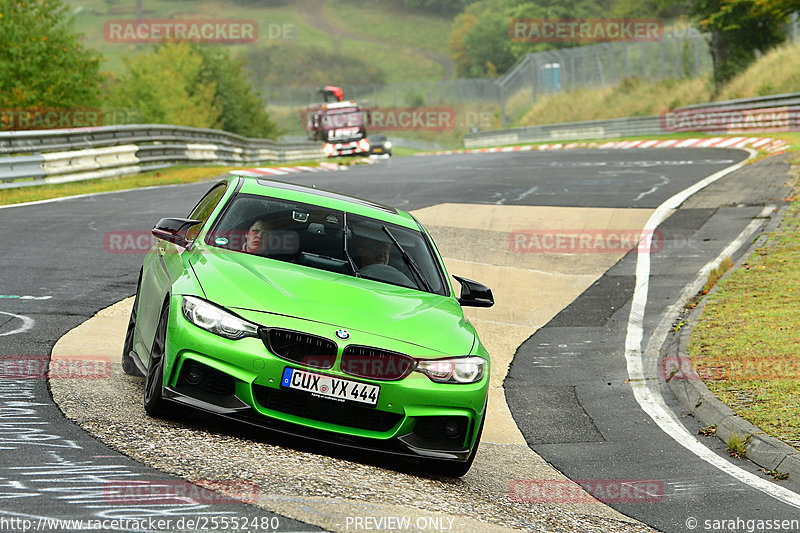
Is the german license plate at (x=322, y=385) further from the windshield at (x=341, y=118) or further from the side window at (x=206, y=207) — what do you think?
the windshield at (x=341, y=118)

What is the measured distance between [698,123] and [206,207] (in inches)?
1521

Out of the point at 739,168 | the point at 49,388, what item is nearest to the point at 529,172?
the point at 739,168

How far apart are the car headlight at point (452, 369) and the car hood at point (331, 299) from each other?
7 cm

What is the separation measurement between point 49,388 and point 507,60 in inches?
5177

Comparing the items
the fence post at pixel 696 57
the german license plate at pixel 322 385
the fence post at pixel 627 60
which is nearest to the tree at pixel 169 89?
the fence post at pixel 627 60

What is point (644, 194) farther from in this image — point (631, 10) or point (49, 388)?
point (631, 10)

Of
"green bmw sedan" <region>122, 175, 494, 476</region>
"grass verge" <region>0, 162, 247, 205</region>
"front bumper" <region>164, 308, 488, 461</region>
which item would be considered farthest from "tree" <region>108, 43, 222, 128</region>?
"front bumper" <region>164, 308, 488, 461</region>

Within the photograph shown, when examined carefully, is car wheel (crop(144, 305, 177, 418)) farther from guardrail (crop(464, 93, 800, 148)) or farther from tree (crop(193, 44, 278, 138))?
tree (crop(193, 44, 278, 138))

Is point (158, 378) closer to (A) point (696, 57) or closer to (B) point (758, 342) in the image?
(B) point (758, 342)

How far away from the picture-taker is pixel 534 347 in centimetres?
1134

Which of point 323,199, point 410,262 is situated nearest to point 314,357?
point 410,262

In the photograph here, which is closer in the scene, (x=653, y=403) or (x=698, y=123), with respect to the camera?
(x=653, y=403)

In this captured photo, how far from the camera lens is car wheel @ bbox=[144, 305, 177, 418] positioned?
596 centimetres

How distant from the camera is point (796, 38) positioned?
4647cm
